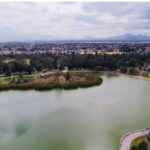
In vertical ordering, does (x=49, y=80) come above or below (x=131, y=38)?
below

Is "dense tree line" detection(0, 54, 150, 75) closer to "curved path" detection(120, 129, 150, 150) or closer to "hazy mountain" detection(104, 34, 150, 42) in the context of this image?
"hazy mountain" detection(104, 34, 150, 42)

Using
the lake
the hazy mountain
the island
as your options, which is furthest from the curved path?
the island

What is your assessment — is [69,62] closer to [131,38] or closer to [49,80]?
[49,80]

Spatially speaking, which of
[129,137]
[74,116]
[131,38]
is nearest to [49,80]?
[74,116]

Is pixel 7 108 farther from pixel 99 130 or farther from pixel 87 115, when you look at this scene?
pixel 99 130

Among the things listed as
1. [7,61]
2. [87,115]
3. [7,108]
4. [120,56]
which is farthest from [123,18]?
[7,108]

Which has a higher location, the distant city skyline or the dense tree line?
the distant city skyline
